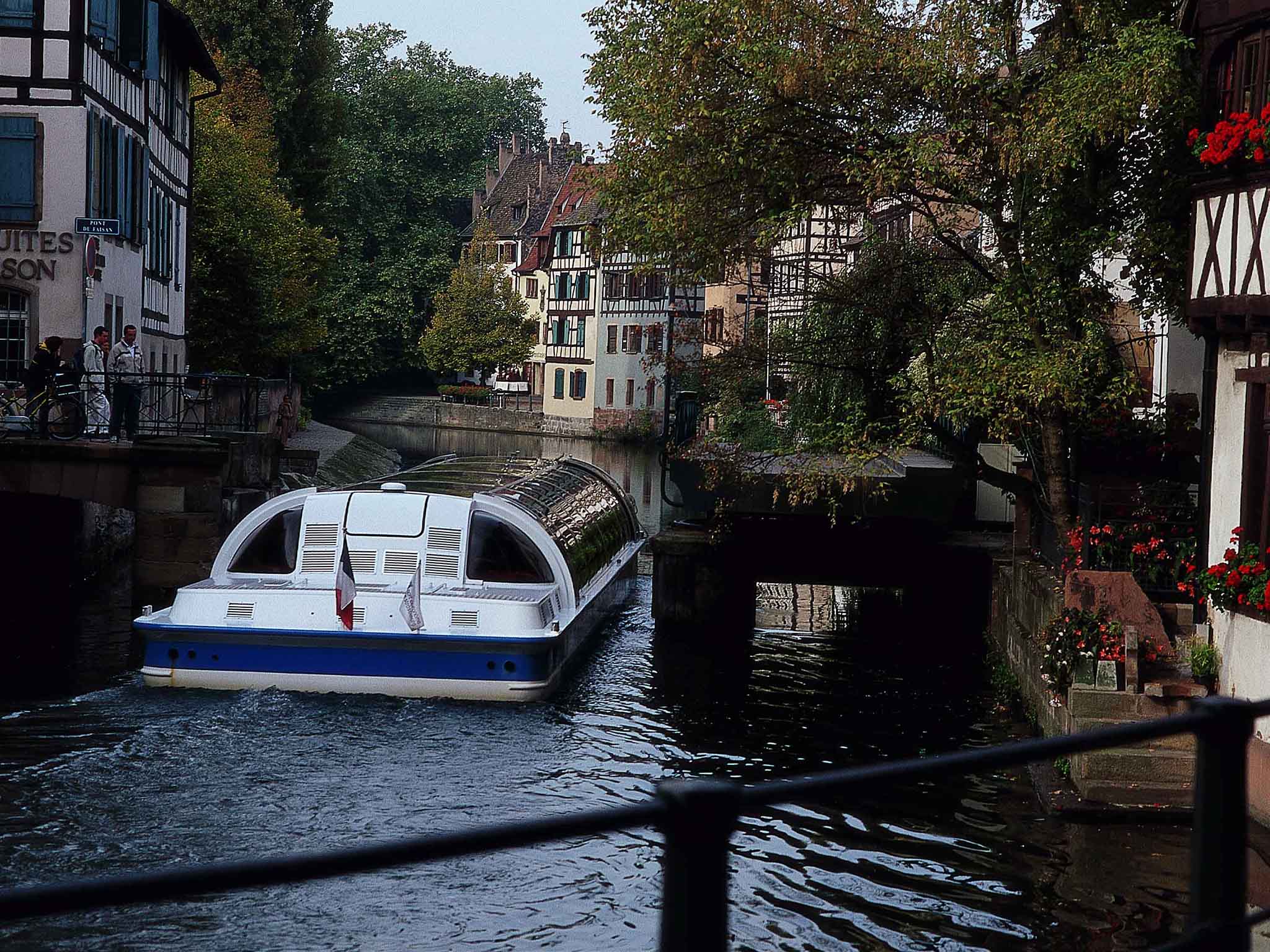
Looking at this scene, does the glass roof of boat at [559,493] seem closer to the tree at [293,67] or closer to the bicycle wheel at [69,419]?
the bicycle wheel at [69,419]

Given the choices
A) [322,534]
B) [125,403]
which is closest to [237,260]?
[125,403]

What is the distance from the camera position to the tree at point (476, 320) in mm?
71688

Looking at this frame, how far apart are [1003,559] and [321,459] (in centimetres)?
2272

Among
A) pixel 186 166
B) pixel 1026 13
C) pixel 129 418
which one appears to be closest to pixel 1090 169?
pixel 1026 13

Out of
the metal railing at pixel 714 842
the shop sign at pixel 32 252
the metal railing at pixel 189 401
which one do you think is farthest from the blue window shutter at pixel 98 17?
the metal railing at pixel 714 842

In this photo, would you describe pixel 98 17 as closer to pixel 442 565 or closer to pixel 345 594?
pixel 442 565

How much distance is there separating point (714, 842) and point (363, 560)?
14604 millimetres

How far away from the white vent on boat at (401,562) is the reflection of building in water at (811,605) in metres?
6.64

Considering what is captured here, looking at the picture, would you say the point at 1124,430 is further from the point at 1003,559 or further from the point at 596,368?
the point at 596,368

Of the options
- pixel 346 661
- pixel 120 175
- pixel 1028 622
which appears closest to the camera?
pixel 346 661

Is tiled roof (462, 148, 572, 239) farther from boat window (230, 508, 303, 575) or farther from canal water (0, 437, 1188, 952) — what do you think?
canal water (0, 437, 1188, 952)

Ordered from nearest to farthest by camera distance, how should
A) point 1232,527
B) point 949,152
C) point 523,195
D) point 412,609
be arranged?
point 1232,527 < point 949,152 < point 412,609 < point 523,195

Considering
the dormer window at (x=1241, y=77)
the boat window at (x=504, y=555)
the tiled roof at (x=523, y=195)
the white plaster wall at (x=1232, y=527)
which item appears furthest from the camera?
the tiled roof at (x=523, y=195)

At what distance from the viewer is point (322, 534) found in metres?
16.6
